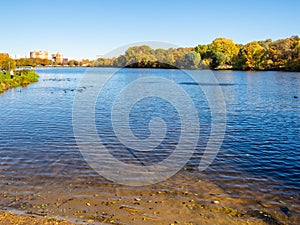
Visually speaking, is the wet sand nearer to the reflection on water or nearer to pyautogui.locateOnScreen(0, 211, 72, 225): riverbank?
pyautogui.locateOnScreen(0, 211, 72, 225): riverbank

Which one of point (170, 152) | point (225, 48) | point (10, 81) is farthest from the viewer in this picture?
point (225, 48)

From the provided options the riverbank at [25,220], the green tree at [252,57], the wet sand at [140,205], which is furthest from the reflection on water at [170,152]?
the green tree at [252,57]

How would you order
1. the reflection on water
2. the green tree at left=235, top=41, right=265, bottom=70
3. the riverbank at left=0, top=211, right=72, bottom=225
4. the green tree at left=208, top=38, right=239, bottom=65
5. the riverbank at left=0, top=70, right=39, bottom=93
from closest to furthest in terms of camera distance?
the riverbank at left=0, top=211, right=72, bottom=225 < the reflection on water < the riverbank at left=0, top=70, right=39, bottom=93 < the green tree at left=235, top=41, right=265, bottom=70 < the green tree at left=208, top=38, right=239, bottom=65

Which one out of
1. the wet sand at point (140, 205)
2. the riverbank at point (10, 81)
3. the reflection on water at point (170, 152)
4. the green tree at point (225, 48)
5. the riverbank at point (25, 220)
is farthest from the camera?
the green tree at point (225, 48)

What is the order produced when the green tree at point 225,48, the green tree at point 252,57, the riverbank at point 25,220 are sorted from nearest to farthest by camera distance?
the riverbank at point 25,220, the green tree at point 252,57, the green tree at point 225,48

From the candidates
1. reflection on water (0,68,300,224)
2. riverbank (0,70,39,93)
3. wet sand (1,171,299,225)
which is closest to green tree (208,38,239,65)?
riverbank (0,70,39,93)

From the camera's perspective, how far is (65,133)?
60.6 feet

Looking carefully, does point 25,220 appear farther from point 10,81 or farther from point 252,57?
point 252,57

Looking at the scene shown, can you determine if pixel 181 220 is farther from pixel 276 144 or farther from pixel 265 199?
pixel 276 144

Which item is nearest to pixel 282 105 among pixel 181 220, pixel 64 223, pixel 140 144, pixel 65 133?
pixel 140 144

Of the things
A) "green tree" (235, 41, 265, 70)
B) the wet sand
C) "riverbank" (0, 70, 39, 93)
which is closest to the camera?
the wet sand

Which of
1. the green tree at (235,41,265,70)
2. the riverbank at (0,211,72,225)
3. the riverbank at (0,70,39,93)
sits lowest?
the riverbank at (0,211,72,225)

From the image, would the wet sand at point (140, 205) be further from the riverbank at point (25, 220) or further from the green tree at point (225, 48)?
the green tree at point (225, 48)

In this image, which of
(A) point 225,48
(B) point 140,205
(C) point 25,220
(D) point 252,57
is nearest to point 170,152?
(B) point 140,205
